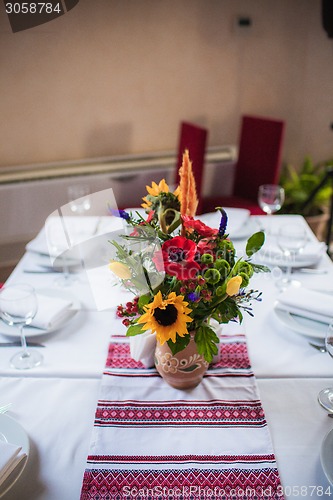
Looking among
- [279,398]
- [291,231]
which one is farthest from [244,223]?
[279,398]

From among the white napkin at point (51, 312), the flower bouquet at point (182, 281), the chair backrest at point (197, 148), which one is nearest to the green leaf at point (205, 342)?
the flower bouquet at point (182, 281)

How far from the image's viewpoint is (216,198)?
312 cm

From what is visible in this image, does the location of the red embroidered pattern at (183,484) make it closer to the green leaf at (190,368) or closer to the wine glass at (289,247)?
the green leaf at (190,368)

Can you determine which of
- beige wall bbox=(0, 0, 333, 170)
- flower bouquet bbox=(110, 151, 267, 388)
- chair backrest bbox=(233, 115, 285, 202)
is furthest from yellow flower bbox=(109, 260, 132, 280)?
beige wall bbox=(0, 0, 333, 170)

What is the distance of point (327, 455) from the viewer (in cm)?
88

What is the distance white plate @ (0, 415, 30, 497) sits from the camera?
842mm

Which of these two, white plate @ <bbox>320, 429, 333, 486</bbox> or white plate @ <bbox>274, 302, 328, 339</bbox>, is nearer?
white plate @ <bbox>320, 429, 333, 486</bbox>

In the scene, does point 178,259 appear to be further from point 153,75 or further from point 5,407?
point 153,75

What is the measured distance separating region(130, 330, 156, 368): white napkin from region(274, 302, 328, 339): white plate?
373 mm

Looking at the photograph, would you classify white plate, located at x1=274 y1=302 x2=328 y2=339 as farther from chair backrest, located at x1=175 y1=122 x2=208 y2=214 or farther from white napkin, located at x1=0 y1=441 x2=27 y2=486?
chair backrest, located at x1=175 y1=122 x2=208 y2=214

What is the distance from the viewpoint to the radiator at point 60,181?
9.73ft

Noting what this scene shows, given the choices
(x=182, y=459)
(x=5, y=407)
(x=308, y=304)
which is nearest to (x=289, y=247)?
(x=308, y=304)

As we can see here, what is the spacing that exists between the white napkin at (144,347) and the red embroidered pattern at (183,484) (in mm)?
298

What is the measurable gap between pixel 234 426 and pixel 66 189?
2.34 metres
